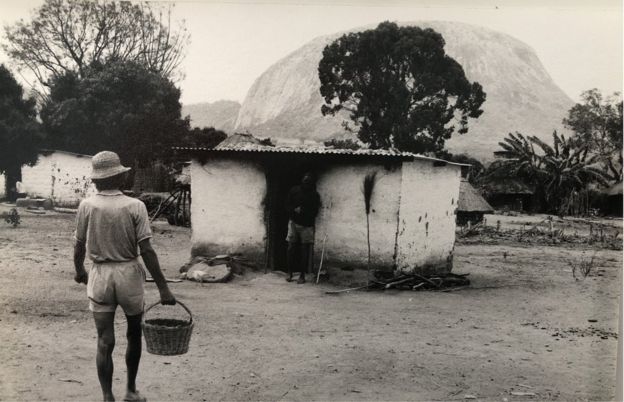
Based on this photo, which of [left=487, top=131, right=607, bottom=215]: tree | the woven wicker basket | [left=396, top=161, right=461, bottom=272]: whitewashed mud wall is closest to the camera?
the woven wicker basket

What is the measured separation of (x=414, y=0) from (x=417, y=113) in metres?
10.5

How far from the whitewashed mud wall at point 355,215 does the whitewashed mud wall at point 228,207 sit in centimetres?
100

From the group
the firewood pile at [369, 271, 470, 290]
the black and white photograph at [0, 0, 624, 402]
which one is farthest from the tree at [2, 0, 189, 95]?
the firewood pile at [369, 271, 470, 290]

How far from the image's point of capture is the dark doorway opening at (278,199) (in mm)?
9516

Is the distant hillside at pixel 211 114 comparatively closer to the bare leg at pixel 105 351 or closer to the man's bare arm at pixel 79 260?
the man's bare arm at pixel 79 260

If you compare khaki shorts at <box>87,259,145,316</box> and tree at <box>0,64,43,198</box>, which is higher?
tree at <box>0,64,43,198</box>

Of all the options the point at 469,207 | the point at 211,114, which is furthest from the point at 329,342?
the point at 469,207

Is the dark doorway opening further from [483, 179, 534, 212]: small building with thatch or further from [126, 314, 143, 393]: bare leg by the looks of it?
[483, 179, 534, 212]: small building with thatch

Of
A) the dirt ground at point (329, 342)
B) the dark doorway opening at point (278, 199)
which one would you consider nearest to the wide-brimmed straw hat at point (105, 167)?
the dirt ground at point (329, 342)

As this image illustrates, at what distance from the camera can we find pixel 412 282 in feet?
29.3

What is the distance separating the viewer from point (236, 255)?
31.7ft

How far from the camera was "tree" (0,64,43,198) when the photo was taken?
7250 millimetres

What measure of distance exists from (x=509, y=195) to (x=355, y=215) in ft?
65.3

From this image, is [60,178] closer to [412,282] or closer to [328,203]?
[328,203]
